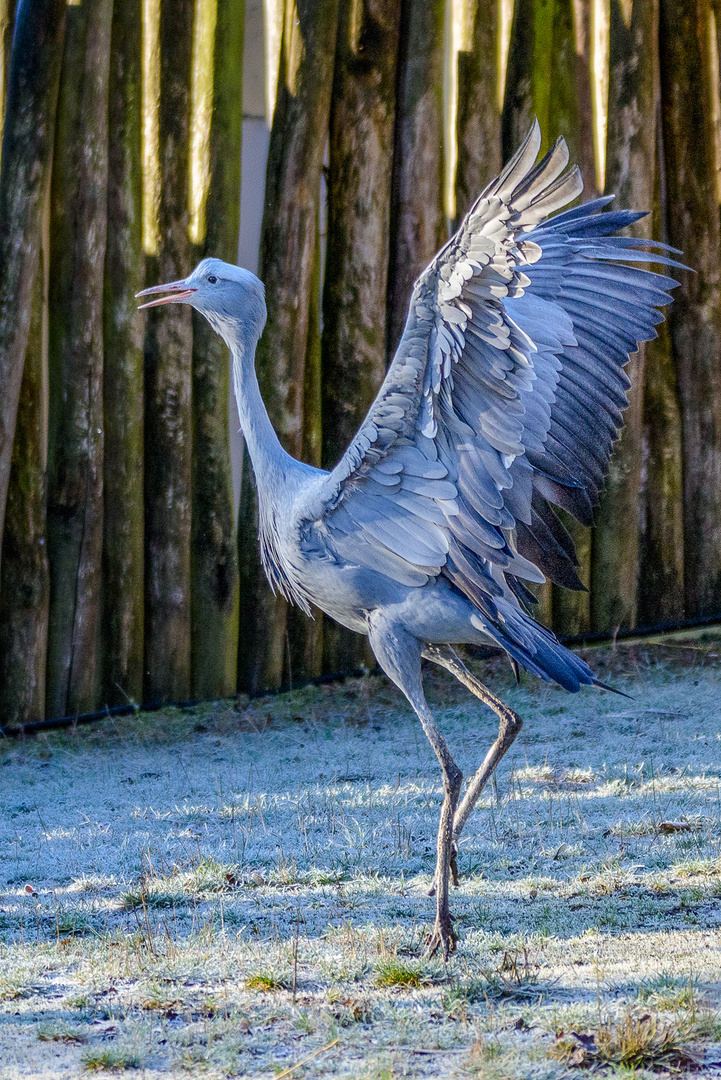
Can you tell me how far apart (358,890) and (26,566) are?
8.07ft

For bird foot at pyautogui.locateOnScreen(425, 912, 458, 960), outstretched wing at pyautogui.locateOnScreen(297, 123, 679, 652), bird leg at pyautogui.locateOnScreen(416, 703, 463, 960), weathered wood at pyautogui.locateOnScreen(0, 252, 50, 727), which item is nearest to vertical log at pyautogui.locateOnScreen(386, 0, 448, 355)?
weathered wood at pyautogui.locateOnScreen(0, 252, 50, 727)

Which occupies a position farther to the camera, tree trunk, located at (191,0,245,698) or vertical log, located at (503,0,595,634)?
vertical log, located at (503,0,595,634)

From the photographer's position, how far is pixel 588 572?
6.51 m

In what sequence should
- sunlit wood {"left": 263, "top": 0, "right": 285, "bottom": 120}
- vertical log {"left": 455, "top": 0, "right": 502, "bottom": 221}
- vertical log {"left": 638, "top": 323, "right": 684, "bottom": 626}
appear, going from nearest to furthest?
sunlit wood {"left": 263, "top": 0, "right": 285, "bottom": 120}
vertical log {"left": 455, "top": 0, "right": 502, "bottom": 221}
vertical log {"left": 638, "top": 323, "right": 684, "bottom": 626}

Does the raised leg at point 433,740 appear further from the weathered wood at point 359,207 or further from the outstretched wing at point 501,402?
the weathered wood at point 359,207

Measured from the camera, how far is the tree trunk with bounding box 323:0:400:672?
6141 millimetres

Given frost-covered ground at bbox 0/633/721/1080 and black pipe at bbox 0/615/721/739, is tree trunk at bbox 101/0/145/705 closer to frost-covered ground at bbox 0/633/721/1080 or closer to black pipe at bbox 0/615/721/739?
black pipe at bbox 0/615/721/739

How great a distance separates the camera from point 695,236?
6.62 m

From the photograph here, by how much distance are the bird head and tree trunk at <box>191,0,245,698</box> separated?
1.64 metres

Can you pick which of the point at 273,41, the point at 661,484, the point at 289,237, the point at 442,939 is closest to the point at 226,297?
the point at 289,237

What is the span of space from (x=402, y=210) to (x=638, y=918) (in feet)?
12.6

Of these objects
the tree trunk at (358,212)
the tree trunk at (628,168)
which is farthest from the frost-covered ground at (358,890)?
the tree trunk at (358,212)

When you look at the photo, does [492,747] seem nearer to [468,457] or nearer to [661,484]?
[468,457]

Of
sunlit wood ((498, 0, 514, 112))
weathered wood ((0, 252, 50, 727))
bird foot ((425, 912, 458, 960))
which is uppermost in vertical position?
sunlit wood ((498, 0, 514, 112))
